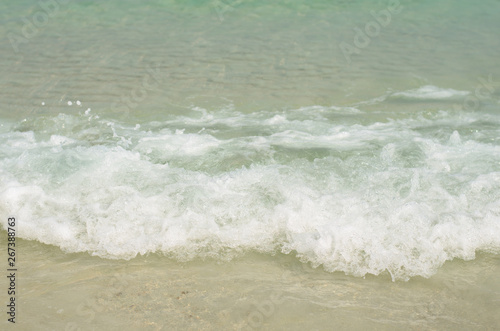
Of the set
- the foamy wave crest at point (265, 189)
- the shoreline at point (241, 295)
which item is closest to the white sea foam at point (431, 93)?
the foamy wave crest at point (265, 189)

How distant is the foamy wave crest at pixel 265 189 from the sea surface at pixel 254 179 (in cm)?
2

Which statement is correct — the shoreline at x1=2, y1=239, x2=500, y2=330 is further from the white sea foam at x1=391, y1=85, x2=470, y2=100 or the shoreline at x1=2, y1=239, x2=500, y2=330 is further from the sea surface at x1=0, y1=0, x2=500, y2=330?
the white sea foam at x1=391, y1=85, x2=470, y2=100

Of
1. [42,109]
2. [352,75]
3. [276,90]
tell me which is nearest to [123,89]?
[42,109]

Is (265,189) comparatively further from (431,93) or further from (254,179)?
(431,93)

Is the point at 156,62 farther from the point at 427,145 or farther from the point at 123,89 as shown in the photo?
the point at 427,145

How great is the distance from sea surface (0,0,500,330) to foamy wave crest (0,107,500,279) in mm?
18

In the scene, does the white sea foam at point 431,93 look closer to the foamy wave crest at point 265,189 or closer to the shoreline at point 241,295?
the foamy wave crest at point 265,189

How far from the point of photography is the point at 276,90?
736cm

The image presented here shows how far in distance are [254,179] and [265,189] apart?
21cm

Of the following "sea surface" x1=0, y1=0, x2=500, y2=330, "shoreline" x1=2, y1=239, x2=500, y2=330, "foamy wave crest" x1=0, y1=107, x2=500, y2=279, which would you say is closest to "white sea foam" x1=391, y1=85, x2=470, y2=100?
"sea surface" x1=0, y1=0, x2=500, y2=330

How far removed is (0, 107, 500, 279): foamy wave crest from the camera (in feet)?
13.1

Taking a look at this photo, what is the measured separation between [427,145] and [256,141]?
1.87 meters

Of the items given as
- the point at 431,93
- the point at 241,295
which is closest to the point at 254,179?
the point at 241,295

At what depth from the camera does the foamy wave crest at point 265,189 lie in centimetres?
398
